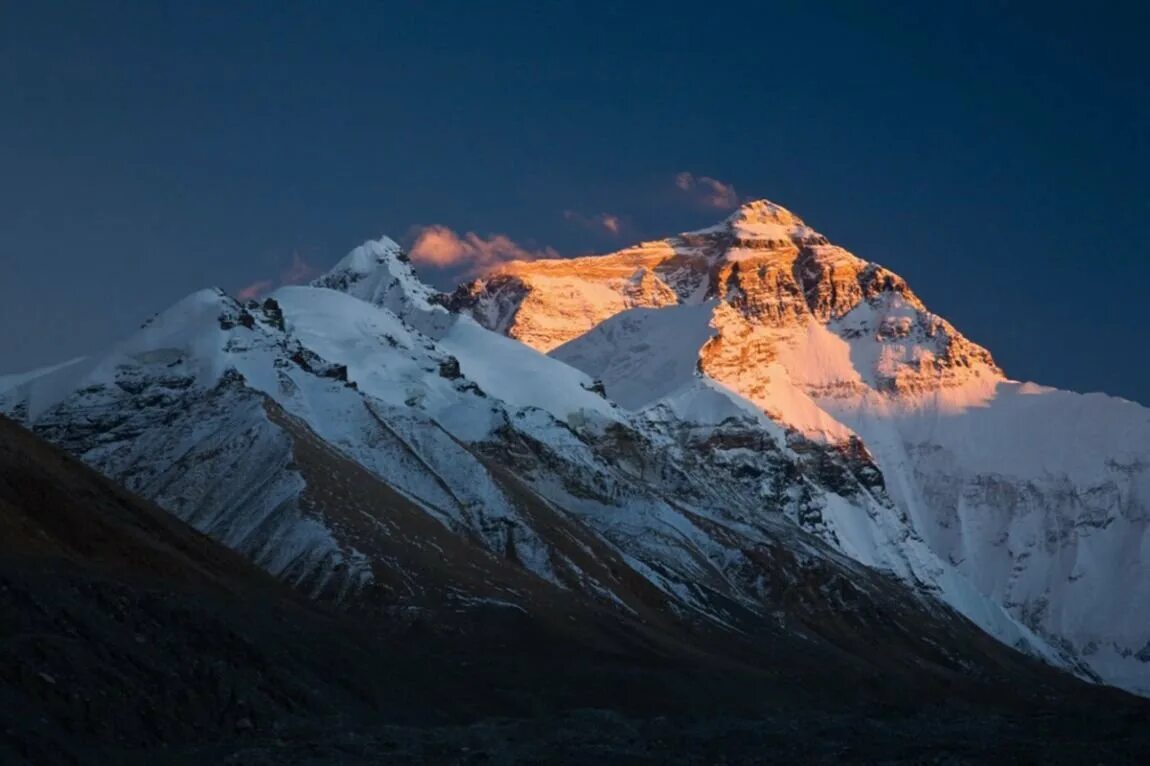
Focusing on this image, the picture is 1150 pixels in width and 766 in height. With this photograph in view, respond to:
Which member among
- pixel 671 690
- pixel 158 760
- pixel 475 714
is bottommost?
pixel 158 760

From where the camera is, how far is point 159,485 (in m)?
190

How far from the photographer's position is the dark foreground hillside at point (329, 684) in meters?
84.3

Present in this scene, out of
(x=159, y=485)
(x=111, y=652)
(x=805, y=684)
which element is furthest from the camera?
(x=159, y=485)

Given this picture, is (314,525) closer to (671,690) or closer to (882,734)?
(671,690)

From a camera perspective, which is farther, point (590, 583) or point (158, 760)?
point (590, 583)

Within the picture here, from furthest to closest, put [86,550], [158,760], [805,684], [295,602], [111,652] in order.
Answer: [805,684] < [295,602] < [86,550] < [111,652] < [158,760]

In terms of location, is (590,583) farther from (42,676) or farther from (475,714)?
(42,676)

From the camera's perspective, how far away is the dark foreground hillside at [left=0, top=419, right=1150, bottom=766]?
8431cm

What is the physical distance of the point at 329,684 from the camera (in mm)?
109125

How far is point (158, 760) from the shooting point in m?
80.1

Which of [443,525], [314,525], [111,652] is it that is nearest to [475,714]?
[111,652]

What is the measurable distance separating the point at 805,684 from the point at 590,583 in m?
36.2

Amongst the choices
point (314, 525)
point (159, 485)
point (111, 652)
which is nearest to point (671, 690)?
point (314, 525)

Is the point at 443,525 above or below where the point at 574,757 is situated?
above
